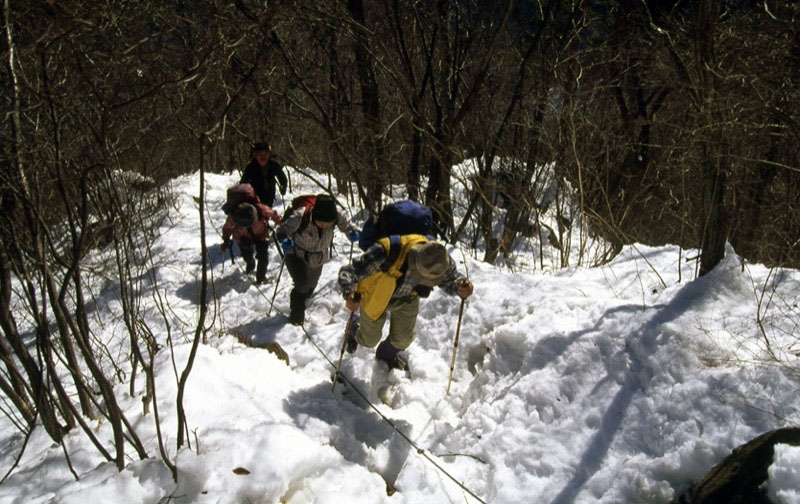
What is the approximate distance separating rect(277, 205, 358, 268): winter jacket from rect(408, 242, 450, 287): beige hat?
1575 mm

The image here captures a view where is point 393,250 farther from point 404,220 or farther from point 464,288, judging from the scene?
point 464,288

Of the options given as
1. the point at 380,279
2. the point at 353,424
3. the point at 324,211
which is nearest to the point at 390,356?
the point at 353,424

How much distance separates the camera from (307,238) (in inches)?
176

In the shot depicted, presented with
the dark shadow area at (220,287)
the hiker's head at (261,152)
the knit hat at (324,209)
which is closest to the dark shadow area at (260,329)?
the dark shadow area at (220,287)

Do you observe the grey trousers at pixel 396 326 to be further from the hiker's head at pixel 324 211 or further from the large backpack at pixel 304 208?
the large backpack at pixel 304 208

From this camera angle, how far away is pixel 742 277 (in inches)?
130

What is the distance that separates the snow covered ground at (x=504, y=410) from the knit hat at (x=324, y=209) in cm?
115

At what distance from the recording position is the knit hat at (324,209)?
13.8 ft

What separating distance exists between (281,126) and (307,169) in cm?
177

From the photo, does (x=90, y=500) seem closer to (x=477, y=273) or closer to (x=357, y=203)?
(x=477, y=273)

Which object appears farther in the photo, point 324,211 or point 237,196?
point 237,196

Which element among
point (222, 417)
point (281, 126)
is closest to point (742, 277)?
point (222, 417)

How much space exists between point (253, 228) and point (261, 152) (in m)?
1.03

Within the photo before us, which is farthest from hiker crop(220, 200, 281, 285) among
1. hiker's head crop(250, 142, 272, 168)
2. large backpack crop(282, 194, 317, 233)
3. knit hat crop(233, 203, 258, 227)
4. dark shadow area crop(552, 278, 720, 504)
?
dark shadow area crop(552, 278, 720, 504)
